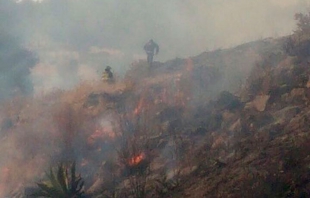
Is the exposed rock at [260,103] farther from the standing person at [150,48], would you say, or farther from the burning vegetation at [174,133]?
the standing person at [150,48]

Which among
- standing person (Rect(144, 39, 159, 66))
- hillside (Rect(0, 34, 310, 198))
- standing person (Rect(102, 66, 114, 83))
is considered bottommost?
hillside (Rect(0, 34, 310, 198))

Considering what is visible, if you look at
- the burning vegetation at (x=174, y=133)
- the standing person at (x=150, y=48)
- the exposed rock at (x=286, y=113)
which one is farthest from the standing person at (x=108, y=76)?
the exposed rock at (x=286, y=113)

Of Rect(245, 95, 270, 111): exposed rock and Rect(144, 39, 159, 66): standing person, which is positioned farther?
Rect(144, 39, 159, 66): standing person

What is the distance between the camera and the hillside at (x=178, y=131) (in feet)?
22.5

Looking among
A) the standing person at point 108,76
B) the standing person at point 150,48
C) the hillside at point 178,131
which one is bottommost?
the hillside at point 178,131

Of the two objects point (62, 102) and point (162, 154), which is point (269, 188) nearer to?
point (162, 154)

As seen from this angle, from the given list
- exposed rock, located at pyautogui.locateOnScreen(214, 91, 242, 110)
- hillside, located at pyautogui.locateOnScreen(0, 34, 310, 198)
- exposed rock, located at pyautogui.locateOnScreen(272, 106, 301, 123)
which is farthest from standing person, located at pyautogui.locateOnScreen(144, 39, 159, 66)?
exposed rock, located at pyautogui.locateOnScreen(272, 106, 301, 123)

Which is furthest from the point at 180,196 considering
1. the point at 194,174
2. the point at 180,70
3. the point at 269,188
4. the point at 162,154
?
the point at 180,70

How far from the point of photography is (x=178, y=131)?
45.8 feet

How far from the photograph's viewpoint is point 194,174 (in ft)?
26.3

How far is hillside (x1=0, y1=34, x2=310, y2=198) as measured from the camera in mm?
6844

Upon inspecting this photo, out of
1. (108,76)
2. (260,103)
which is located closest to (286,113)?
(260,103)

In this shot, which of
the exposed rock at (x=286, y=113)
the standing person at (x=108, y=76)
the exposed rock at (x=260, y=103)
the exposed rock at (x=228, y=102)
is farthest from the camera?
the standing person at (x=108, y=76)

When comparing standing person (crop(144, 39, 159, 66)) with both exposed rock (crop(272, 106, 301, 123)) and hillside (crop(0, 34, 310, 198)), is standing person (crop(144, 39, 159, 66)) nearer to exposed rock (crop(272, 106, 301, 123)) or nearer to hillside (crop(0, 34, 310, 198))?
hillside (crop(0, 34, 310, 198))
